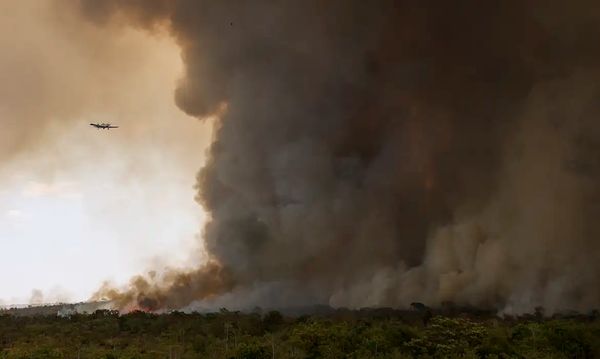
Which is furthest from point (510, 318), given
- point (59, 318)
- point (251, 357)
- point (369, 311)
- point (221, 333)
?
point (59, 318)

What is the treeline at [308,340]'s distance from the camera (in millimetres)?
55803

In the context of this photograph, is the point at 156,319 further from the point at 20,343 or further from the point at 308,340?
the point at 308,340

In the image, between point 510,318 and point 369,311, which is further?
point 369,311

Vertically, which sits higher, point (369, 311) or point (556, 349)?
point (369, 311)

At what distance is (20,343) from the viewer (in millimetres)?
74812

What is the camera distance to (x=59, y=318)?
110312 millimetres

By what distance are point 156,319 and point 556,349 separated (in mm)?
59160

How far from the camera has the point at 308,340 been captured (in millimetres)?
60375

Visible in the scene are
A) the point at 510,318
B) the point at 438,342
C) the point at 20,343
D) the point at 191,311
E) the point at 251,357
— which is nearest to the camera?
the point at 251,357

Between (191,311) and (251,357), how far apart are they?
5498 cm

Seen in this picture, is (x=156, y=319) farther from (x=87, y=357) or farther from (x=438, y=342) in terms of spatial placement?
(x=438, y=342)

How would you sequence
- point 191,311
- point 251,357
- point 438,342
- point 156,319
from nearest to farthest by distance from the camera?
point 251,357 → point 438,342 → point 156,319 → point 191,311

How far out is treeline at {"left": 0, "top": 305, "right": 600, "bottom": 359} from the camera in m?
55.8

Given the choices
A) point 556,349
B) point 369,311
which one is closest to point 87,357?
point 556,349
